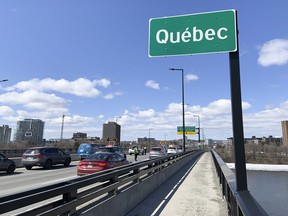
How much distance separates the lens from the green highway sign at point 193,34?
251 inches

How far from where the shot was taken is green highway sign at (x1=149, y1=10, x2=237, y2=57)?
638cm

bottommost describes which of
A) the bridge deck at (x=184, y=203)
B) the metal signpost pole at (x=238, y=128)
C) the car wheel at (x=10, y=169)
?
the bridge deck at (x=184, y=203)

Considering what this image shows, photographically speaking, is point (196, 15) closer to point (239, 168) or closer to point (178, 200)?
point (239, 168)

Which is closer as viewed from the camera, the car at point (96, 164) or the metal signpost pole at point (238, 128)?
the metal signpost pole at point (238, 128)

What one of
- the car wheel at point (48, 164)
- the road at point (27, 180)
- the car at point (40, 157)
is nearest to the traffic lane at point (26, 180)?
the road at point (27, 180)

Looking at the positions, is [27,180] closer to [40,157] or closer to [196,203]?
[40,157]

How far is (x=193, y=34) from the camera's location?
6734 mm

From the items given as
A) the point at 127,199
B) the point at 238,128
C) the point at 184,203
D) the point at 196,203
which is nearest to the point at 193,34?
the point at 238,128

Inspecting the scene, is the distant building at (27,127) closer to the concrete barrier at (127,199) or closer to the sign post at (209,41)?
the concrete barrier at (127,199)

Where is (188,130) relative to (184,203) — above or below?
above

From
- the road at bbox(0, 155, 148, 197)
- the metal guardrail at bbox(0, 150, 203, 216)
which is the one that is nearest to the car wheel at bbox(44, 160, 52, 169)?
the road at bbox(0, 155, 148, 197)

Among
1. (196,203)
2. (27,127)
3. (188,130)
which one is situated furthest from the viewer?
(27,127)

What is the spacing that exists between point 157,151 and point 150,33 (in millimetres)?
35190

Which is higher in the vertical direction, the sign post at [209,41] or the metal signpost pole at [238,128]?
the sign post at [209,41]
